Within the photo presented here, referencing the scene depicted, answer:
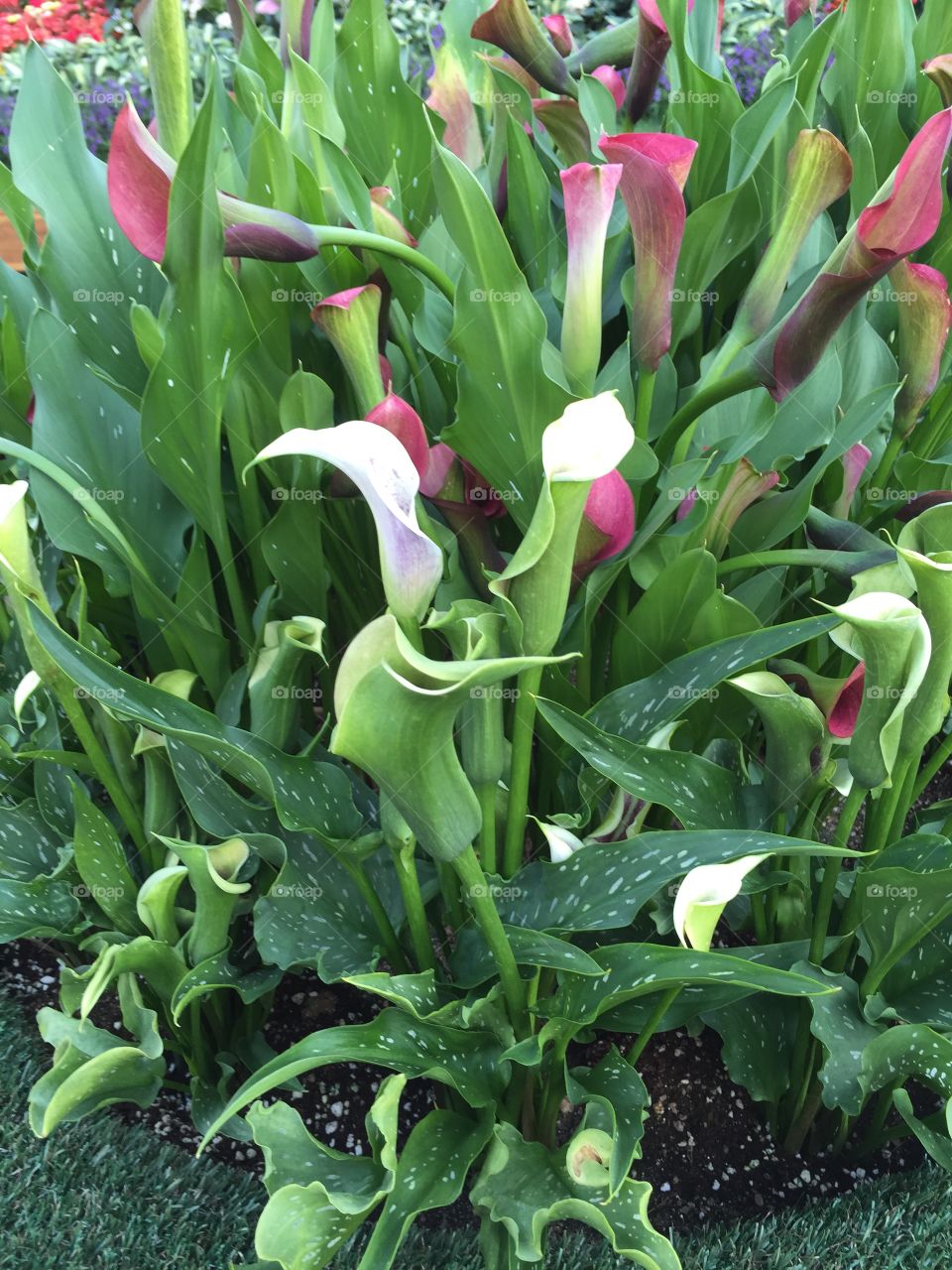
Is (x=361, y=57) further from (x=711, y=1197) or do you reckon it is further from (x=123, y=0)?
(x=123, y=0)

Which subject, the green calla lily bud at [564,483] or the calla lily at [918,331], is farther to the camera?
the calla lily at [918,331]

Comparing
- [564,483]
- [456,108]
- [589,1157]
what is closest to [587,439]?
[564,483]

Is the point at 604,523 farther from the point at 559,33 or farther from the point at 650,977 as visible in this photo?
the point at 559,33

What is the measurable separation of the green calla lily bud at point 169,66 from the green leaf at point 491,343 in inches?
7.7

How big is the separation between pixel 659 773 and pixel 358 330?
14.3 inches

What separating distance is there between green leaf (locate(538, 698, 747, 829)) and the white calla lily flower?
20cm

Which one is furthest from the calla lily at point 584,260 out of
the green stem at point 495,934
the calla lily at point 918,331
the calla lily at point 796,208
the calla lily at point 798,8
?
the calla lily at point 798,8

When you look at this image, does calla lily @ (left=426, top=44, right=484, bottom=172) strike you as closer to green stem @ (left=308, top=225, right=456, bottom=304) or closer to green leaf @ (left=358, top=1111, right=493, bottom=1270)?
green stem @ (left=308, top=225, right=456, bottom=304)

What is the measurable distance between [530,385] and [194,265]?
0.23 meters

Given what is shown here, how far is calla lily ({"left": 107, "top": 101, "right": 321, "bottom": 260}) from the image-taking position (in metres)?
0.70

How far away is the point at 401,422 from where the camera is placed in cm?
70

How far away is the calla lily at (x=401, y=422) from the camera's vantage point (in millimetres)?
689

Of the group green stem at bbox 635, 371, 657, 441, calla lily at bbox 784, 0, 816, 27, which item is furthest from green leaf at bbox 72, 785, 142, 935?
calla lily at bbox 784, 0, 816, 27

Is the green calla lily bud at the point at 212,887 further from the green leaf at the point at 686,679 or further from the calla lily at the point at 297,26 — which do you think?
the calla lily at the point at 297,26
